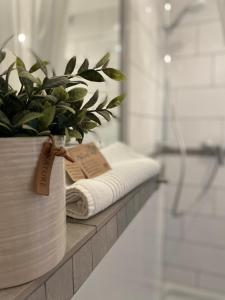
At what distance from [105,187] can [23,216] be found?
27 cm

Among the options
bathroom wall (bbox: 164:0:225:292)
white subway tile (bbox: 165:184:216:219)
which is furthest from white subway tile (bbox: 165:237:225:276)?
white subway tile (bbox: 165:184:216:219)

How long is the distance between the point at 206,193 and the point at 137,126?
59cm

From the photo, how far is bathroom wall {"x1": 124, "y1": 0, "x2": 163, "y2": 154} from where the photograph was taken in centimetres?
107

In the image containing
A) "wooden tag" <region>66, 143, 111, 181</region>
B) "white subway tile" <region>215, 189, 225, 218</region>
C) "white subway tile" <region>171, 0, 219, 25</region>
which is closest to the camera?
"wooden tag" <region>66, 143, 111, 181</region>

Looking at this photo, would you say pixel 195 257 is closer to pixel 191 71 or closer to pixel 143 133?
pixel 143 133

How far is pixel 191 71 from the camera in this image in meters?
1.39

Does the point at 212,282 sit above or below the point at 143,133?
below

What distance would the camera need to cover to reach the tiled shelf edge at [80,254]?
0.32 m

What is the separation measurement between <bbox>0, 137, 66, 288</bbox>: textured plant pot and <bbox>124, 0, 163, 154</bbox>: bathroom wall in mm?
768

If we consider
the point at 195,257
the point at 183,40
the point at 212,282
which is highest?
the point at 183,40

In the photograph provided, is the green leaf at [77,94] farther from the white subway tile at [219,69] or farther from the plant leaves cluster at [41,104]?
the white subway tile at [219,69]

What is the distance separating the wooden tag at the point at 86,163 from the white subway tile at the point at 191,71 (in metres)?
0.88

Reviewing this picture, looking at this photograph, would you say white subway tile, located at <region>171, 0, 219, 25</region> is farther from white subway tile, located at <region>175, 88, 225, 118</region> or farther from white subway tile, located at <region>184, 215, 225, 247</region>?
white subway tile, located at <region>184, 215, 225, 247</region>

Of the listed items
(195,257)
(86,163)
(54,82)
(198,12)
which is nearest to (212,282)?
(195,257)
